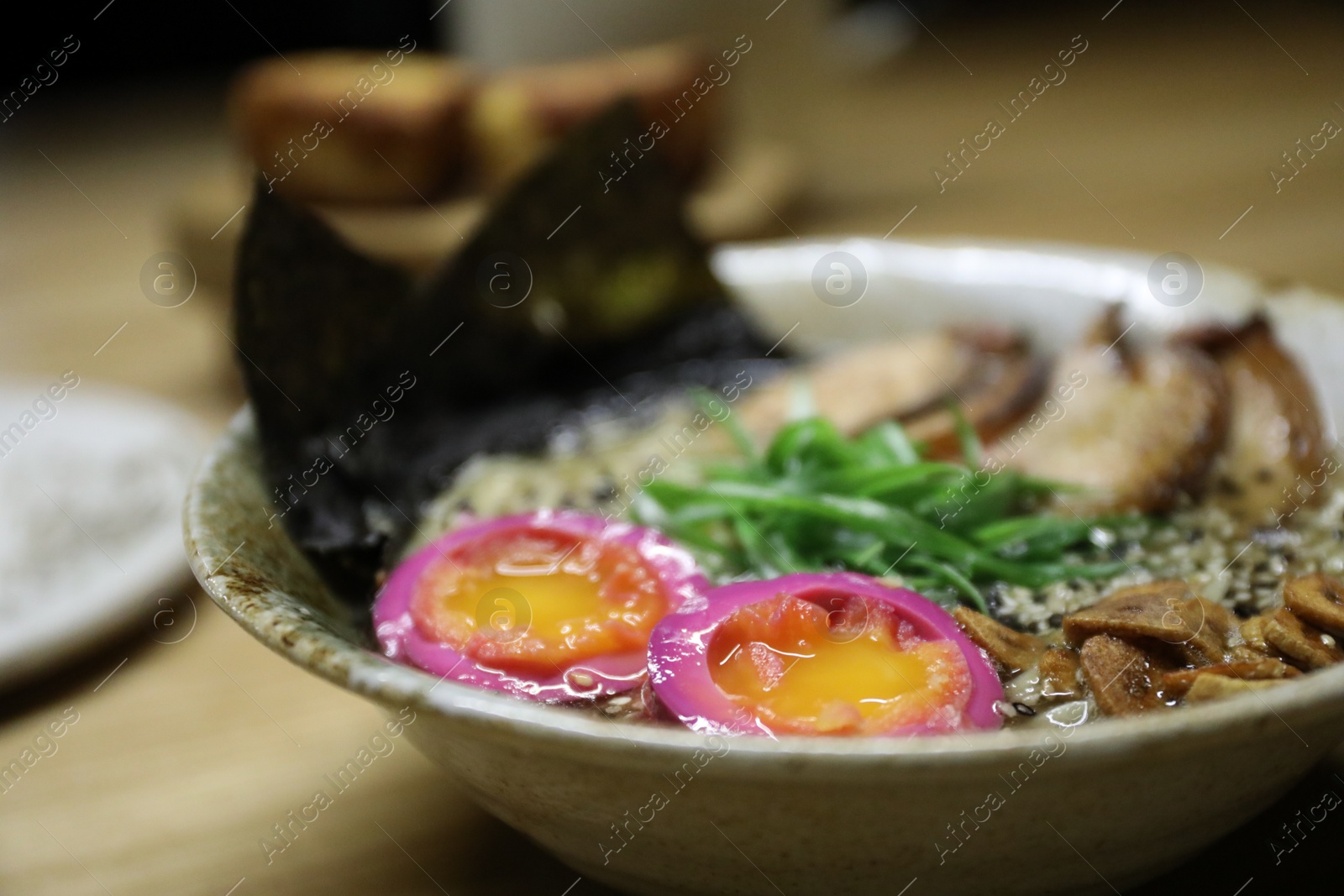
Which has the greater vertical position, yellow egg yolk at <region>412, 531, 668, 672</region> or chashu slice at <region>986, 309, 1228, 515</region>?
yellow egg yolk at <region>412, 531, 668, 672</region>

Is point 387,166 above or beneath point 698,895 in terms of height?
above

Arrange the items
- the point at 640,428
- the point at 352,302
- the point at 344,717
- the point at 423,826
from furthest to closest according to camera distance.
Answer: the point at 640,428
the point at 352,302
the point at 344,717
the point at 423,826

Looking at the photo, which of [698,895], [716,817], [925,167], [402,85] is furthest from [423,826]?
[925,167]

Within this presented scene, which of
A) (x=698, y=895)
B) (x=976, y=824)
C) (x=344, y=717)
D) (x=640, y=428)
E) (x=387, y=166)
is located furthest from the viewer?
(x=387, y=166)

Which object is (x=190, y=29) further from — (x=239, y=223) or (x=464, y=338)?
(x=464, y=338)

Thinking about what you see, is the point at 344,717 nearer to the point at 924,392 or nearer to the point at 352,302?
the point at 352,302

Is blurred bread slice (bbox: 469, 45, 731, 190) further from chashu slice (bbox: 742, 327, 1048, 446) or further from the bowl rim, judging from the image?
the bowl rim

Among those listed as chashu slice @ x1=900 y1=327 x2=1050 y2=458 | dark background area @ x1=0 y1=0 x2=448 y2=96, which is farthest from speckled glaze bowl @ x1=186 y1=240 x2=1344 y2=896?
dark background area @ x1=0 y1=0 x2=448 y2=96

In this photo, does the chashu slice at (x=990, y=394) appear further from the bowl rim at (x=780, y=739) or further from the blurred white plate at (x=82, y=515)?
the blurred white plate at (x=82, y=515)
